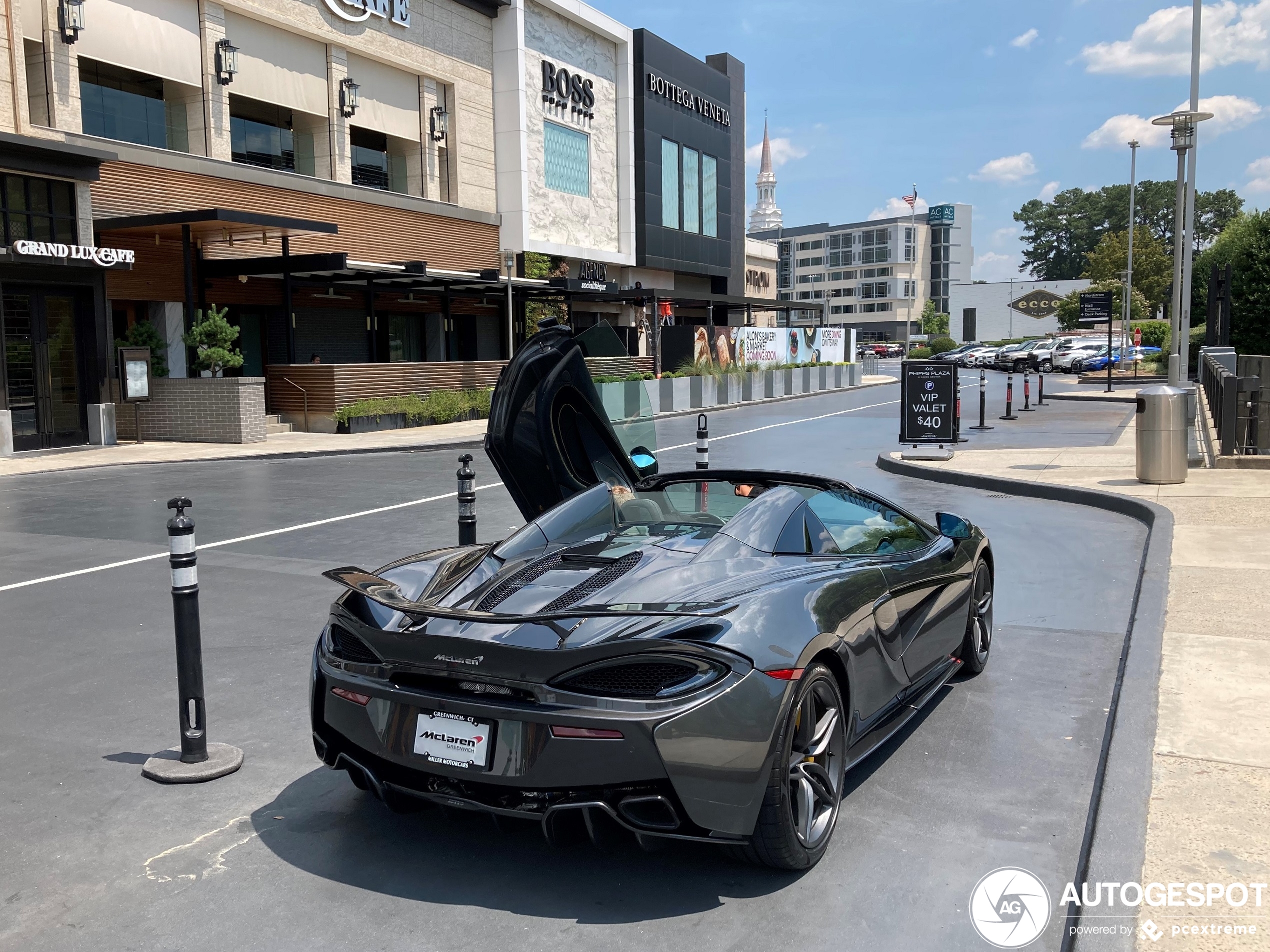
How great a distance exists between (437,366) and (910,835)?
26.5 meters

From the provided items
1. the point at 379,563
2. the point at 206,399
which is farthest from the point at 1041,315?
the point at 379,563

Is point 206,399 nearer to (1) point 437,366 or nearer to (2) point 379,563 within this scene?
(1) point 437,366

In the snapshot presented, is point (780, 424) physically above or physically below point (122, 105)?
below

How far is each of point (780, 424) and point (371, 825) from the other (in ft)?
78.6

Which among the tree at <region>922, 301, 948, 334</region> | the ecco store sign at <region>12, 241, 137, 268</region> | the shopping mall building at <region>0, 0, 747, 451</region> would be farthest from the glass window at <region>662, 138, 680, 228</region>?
the tree at <region>922, 301, 948, 334</region>

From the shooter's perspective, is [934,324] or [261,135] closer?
[261,135]

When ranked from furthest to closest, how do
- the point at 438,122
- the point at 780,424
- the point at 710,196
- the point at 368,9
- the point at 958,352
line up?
the point at 958,352 < the point at 710,196 < the point at 438,122 < the point at 368,9 < the point at 780,424

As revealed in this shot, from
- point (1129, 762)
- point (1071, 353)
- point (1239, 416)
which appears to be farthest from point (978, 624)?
point (1071, 353)

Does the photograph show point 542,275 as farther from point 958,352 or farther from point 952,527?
point 958,352

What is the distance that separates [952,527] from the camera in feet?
19.3

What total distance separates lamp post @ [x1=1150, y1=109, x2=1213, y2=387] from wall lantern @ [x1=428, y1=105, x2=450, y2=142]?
21387 mm

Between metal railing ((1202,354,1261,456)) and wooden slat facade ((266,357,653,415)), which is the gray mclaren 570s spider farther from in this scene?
wooden slat facade ((266,357,653,415))

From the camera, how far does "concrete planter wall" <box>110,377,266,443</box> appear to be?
2283cm

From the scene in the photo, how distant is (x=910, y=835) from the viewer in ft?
13.6
